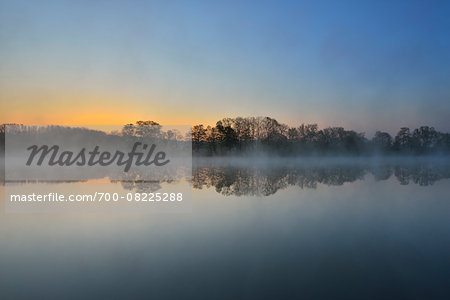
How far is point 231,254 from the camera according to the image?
606cm

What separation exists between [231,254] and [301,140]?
88.2 metres

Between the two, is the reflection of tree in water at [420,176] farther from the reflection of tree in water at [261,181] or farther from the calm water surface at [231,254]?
the calm water surface at [231,254]

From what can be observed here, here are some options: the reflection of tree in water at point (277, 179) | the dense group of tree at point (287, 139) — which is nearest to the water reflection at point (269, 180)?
the reflection of tree in water at point (277, 179)

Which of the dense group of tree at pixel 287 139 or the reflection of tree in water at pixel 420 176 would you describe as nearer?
the reflection of tree in water at pixel 420 176

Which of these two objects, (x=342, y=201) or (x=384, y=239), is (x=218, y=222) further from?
(x=342, y=201)

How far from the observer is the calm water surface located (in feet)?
14.8

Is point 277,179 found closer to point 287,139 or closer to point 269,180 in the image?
point 269,180

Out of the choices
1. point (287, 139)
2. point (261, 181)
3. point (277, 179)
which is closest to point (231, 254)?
point (261, 181)

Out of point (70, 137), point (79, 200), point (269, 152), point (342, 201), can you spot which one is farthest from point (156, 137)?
point (342, 201)

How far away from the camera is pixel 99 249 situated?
660 centimetres

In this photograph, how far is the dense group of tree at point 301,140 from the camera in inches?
3159

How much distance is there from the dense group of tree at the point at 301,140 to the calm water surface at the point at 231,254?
230 ft

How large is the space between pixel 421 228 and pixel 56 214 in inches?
526

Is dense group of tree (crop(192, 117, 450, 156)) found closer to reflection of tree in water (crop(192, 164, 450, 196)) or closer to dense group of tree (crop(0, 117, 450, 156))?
dense group of tree (crop(0, 117, 450, 156))
